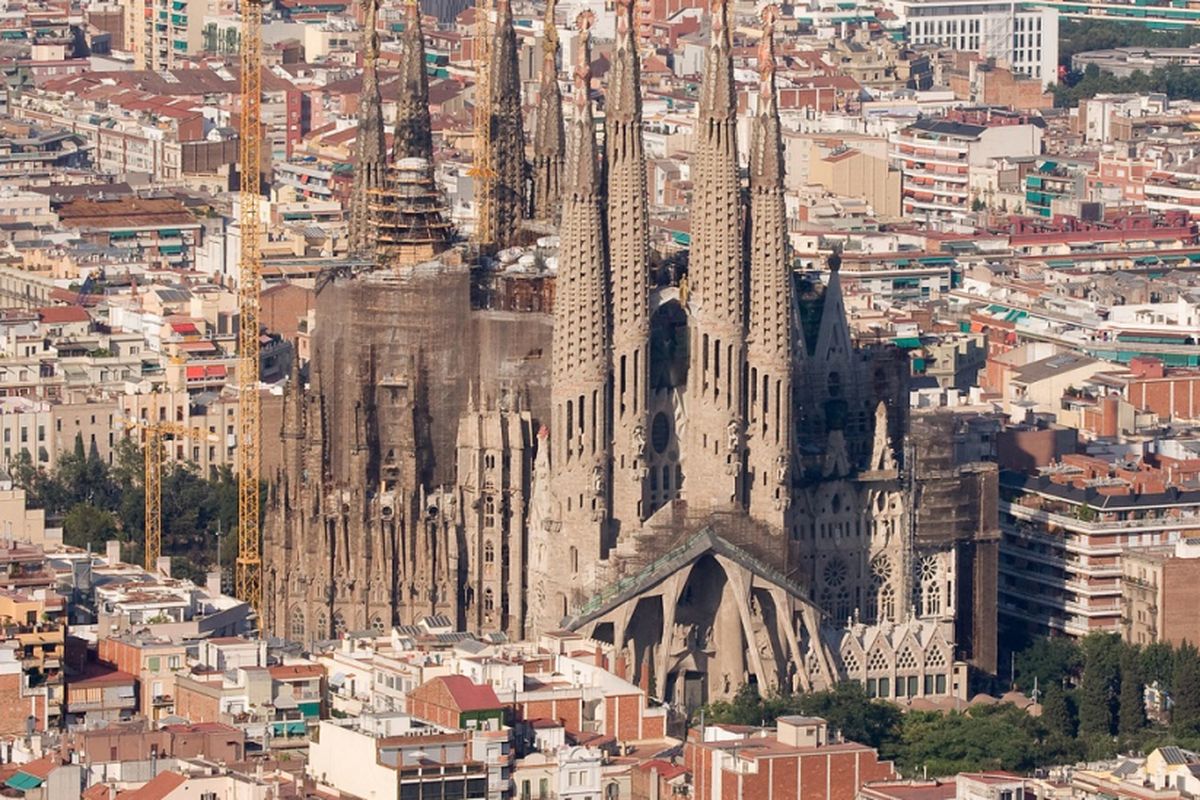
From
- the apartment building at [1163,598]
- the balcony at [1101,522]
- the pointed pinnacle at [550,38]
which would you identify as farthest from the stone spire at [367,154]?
the apartment building at [1163,598]

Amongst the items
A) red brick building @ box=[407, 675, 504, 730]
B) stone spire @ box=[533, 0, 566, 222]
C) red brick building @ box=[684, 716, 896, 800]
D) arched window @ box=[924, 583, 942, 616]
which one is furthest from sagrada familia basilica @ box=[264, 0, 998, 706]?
red brick building @ box=[684, 716, 896, 800]

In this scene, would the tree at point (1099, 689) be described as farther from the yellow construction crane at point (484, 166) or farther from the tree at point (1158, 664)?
the yellow construction crane at point (484, 166)

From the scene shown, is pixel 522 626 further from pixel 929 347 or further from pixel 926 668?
pixel 929 347

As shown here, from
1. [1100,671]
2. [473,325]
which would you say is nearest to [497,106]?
[473,325]

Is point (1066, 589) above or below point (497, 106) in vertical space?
below

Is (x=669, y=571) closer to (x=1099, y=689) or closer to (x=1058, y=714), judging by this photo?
(x=1058, y=714)

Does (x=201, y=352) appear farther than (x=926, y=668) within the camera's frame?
Yes

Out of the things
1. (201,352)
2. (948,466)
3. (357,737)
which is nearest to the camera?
(357,737)
